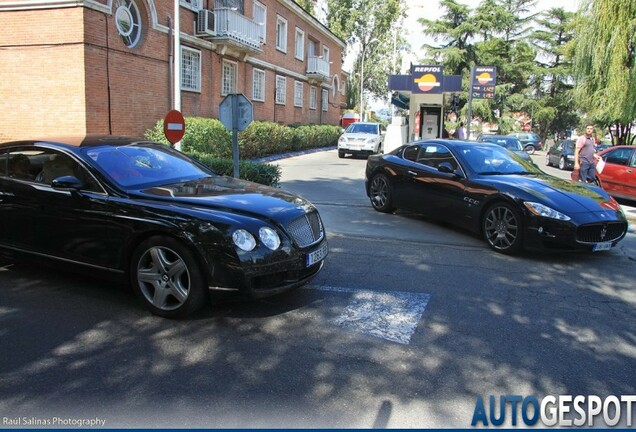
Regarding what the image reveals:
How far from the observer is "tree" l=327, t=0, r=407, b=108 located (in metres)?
52.4

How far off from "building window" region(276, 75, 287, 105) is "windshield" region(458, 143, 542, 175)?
2104cm

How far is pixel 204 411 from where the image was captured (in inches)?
116

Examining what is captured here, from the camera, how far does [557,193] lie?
670 cm

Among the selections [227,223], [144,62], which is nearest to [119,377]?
[227,223]

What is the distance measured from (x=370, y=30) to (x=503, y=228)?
5215 cm

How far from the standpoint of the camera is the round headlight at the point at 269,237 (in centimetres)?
A: 414

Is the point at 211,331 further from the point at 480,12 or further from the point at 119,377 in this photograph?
the point at 480,12

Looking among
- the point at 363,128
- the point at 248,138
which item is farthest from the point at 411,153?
the point at 363,128

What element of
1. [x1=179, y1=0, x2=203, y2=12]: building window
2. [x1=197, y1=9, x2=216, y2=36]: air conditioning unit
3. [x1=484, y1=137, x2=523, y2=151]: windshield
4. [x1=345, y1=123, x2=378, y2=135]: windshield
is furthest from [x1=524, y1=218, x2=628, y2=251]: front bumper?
[x1=345, y1=123, x2=378, y2=135]: windshield

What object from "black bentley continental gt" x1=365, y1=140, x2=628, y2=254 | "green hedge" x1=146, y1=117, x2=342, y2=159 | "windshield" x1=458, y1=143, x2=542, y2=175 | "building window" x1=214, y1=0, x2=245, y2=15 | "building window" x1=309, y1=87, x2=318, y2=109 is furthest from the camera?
"building window" x1=309, y1=87, x2=318, y2=109

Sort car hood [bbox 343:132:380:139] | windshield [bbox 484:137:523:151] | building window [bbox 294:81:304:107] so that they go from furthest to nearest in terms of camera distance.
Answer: building window [bbox 294:81:304:107] < car hood [bbox 343:132:380:139] < windshield [bbox 484:137:523:151]

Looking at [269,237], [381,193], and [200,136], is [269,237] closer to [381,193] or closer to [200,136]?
[381,193]

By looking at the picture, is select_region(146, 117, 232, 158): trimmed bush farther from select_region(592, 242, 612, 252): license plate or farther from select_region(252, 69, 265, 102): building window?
select_region(592, 242, 612, 252): license plate

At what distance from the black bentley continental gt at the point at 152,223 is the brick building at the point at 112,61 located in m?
9.56
